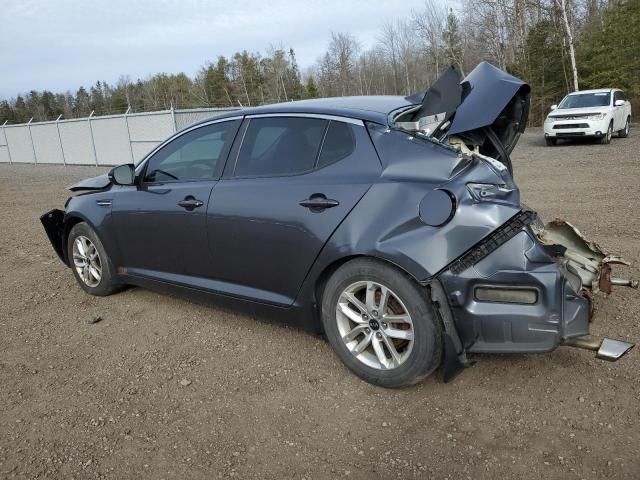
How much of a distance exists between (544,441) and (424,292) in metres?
0.91

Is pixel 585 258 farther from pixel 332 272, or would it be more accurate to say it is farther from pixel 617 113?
pixel 617 113

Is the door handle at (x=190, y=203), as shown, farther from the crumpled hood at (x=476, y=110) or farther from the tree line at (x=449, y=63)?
the tree line at (x=449, y=63)

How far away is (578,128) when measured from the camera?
1549 centimetres

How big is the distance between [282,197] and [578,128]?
14739 mm

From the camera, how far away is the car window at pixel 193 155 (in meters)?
3.84

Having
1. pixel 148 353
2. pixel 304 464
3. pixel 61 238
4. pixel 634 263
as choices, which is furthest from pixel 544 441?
pixel 61 238

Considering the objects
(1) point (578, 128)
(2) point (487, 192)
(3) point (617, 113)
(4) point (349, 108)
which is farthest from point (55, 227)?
(3) point (617, 113)

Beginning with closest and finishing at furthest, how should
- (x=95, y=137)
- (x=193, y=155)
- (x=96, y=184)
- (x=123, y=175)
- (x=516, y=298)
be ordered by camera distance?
(x=516, y=298) < (x=193, y=155) < (x=123, y=175) < (x=96, y=184) < (x=95, y=137)

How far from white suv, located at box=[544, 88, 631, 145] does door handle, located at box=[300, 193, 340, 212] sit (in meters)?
14.7

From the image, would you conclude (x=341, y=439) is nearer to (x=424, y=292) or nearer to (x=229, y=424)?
(x=229, y=424)

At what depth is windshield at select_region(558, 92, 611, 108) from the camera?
16.0 m

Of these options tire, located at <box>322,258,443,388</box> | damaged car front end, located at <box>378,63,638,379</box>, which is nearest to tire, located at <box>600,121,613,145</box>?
damaged car front end, located at <box>378,63,638,379</box>

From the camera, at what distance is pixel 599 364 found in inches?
126

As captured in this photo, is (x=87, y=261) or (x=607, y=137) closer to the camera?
(x=87, y=261)
